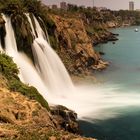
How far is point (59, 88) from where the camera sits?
47.9 meters

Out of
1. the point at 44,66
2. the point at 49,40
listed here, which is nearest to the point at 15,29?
the point at 44,66

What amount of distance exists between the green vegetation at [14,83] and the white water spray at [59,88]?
5.48m

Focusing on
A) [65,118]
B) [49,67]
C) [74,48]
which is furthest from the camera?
[74,48]

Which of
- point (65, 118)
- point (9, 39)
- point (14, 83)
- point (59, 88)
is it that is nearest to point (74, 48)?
point (59, 88)

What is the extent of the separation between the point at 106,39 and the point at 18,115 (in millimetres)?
113519

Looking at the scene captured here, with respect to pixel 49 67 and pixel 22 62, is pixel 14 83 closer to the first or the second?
pixel 22 62

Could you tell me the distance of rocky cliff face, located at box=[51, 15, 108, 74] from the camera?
207ft

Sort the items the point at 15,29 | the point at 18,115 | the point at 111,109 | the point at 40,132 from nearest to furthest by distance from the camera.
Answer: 1. the point at 40,132
2. the point at 18,115
3. the point at 111,109
4. the point at 15,29

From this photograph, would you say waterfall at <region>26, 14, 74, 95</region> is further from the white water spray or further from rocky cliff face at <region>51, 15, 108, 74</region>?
rocky cliff face at <region>51, 15, 108, 74</region>

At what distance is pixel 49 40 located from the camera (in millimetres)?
56906

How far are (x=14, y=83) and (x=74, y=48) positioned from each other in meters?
37.5

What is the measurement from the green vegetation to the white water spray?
548cm

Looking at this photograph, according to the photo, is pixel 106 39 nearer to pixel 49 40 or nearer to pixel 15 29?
pixel 49 40

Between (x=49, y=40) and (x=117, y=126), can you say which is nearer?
(x=117, y=126)
